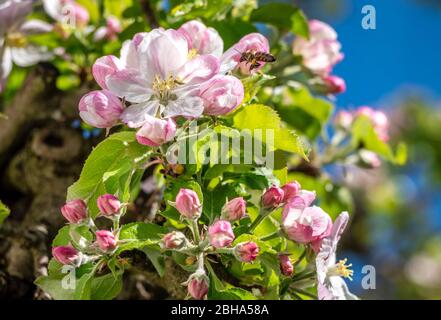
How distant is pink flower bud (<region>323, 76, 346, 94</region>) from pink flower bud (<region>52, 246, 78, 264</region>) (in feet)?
2.69

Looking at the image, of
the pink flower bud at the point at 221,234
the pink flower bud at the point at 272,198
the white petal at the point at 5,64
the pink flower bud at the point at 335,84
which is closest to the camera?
the pink flower bud at the point at 221,234

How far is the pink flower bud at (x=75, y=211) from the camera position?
52.6 inches

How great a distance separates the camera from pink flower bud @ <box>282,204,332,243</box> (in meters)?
1.40

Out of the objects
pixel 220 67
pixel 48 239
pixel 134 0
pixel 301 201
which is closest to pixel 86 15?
pixel 134 0

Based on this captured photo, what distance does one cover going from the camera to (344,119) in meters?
2.23

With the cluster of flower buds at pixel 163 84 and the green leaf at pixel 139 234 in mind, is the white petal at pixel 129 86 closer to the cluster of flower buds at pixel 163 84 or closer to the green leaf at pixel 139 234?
the cluster of flower buds at pixel 163 84

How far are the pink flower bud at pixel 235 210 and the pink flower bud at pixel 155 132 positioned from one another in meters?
0.15

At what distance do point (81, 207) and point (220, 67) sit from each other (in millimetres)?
325

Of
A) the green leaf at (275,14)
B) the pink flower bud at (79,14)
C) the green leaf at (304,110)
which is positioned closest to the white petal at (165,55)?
the green leaf at (275,14)

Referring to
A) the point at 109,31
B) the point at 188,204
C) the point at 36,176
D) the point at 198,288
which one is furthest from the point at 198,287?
the point at 109,31

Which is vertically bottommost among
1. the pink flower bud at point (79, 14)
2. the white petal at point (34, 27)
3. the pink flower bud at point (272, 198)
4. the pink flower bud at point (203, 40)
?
the pink flower bud at point (272, 198)

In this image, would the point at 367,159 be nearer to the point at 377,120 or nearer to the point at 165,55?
the point at 377,120
